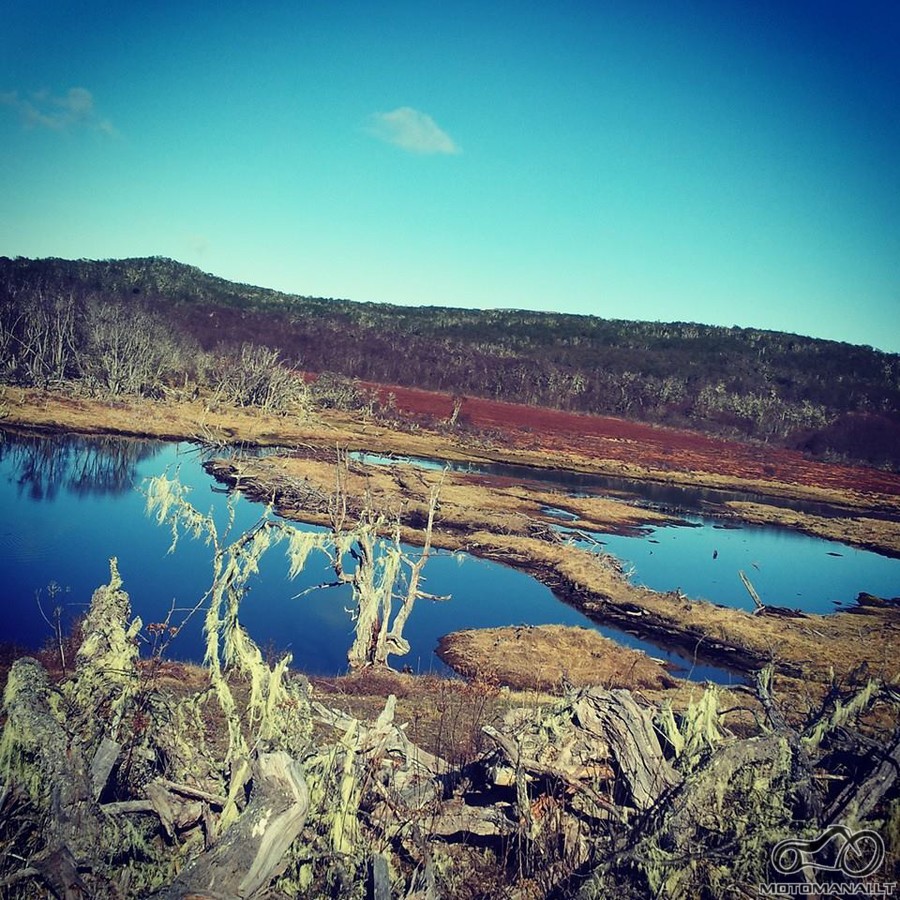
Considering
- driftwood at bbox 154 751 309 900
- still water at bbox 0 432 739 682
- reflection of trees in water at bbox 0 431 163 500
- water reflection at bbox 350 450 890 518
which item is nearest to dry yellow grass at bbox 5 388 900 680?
still water at bbox 0 432 739 682

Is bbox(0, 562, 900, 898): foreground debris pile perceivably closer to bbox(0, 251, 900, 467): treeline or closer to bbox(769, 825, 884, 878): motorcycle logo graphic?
bbox(769, 825, 884, 878): motorcycle logo graphic

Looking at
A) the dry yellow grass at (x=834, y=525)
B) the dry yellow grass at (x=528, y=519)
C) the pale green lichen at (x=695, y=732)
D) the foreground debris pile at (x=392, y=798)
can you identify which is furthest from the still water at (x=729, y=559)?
the foreground debris pile at (x=392, y=798)

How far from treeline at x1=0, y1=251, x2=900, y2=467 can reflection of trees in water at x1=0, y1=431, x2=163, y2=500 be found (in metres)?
Result: 26.6

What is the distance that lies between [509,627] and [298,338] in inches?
3646

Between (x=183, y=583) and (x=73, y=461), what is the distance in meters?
19.8

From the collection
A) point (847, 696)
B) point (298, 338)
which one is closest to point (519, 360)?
point (298, 338)

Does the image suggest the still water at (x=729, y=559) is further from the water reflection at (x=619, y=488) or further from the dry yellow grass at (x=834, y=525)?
the dry yellow grass at (x=834, y=525)

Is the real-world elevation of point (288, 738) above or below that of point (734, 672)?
above

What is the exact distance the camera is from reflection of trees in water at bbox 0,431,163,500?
32.2 meters

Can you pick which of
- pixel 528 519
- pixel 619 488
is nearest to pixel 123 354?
pixel 528 519

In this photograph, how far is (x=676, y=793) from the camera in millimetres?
6016

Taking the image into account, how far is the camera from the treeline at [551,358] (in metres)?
95.3

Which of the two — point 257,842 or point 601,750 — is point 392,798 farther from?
point 601,750

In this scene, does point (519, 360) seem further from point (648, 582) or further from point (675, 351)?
point (648, 582)
